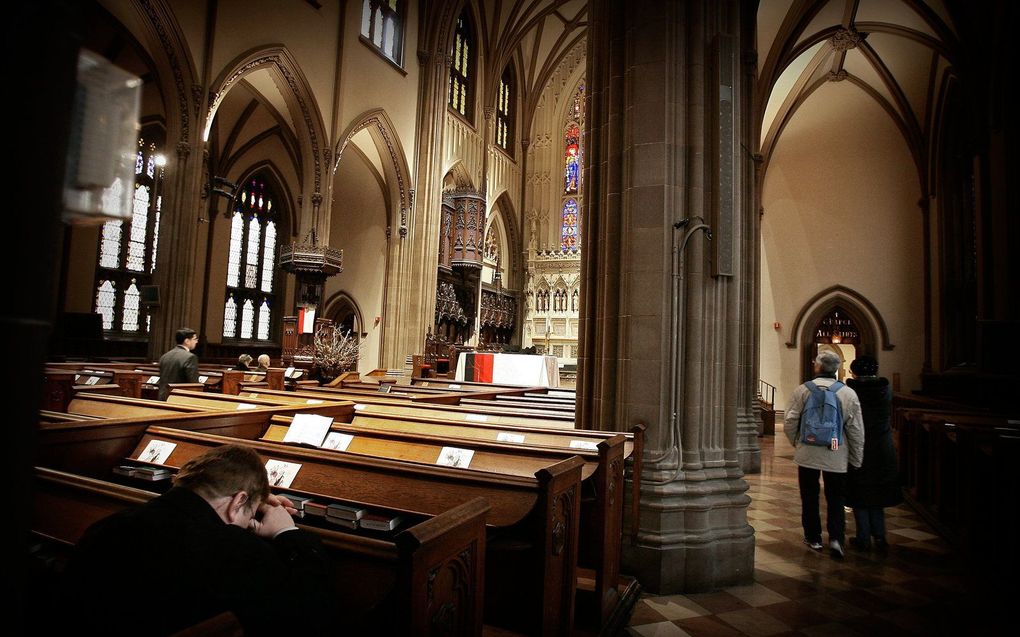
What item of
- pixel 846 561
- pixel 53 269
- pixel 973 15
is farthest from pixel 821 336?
pixel 53 269

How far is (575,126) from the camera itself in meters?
21.4

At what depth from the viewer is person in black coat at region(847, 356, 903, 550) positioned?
14.3ft

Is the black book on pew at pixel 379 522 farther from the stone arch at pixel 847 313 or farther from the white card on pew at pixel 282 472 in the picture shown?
the stone arch at pixel 847 313

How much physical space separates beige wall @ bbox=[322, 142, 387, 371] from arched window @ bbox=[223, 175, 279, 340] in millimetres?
2087

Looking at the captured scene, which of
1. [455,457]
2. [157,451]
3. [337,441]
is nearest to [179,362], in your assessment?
[157,451]

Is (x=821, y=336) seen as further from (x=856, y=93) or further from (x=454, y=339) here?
(x=454, y=339)

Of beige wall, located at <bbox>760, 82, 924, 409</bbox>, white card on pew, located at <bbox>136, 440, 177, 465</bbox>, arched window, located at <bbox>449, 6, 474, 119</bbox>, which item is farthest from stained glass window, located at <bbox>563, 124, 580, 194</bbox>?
white card on pew, located at <bbox>136, 440, 177, 465</bbox>

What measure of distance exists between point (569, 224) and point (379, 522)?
65.4 ft

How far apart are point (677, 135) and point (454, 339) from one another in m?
14.2

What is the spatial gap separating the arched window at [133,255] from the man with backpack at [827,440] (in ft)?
49.1

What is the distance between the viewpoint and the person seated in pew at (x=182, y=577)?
1.09 metres

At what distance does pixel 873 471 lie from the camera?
4.38 meters

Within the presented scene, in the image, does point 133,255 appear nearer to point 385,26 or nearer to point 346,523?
point 385,26

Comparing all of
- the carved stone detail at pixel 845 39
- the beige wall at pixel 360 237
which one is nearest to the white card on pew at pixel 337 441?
the beige wall at pixel 360 237
